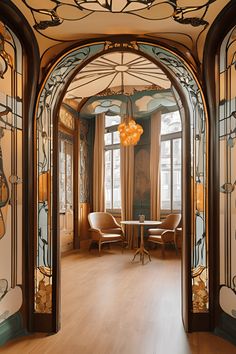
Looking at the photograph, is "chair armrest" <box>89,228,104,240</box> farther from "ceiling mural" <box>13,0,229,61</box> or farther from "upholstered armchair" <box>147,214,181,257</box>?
"ceiling mural" <box>13,0,229,61</box>

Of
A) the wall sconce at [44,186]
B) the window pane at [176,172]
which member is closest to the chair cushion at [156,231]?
the window pane at [176,172]

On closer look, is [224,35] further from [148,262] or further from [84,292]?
[148,262]

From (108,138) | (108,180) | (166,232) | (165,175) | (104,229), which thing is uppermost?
(108,138)

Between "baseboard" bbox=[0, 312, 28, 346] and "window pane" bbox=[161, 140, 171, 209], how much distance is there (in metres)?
5.99

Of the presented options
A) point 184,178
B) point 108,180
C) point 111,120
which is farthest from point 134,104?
point 184,178

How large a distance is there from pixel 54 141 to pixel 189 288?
7.01ft

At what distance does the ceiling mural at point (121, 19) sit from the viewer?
286cm

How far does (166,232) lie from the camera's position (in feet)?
24.9

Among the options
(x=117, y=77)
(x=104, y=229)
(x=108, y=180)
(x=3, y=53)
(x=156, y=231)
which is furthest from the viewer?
(x=108, y=180)

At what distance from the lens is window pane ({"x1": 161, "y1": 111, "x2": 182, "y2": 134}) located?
8719 mm

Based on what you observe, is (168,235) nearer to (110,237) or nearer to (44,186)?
(110,237)

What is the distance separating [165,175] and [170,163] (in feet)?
1.14

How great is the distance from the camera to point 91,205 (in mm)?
9523

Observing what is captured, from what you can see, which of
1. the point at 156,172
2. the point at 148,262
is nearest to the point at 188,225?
the point at 148,262
